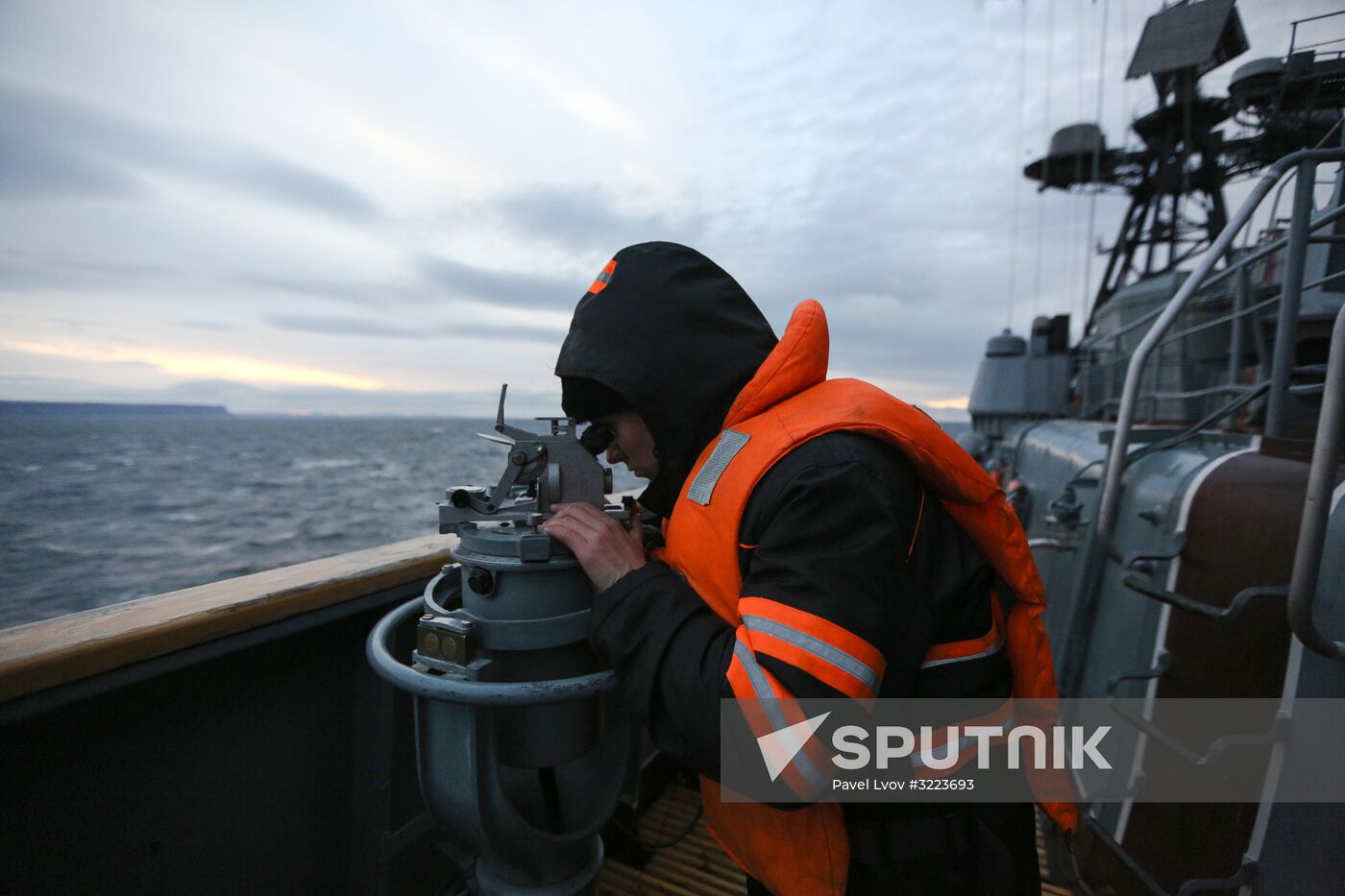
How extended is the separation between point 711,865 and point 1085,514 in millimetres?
2764

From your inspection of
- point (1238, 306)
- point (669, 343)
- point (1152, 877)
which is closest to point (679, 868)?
point (1152, 877)

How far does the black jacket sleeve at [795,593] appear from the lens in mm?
944

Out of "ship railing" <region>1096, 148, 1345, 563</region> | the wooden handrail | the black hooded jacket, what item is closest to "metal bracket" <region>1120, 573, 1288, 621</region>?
"ship railing" <region>1096, 148, 1345, 563</region>

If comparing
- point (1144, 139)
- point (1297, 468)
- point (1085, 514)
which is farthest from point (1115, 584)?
point (1144, 139)

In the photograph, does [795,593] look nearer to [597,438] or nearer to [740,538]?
[740,538]

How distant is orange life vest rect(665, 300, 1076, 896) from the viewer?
43.8 inches

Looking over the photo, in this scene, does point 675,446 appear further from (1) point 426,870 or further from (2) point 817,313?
(1) point 426,870

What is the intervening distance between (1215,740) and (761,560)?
6.00 feet

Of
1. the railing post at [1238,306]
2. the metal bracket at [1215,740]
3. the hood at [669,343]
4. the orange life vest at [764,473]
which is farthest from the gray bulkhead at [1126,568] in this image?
the hood at [669,343]

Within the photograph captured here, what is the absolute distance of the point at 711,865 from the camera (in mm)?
2537

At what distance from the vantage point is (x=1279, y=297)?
2.20 meters

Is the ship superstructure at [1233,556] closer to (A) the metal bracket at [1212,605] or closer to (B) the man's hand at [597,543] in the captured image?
(A) the metal bracket at [1212,605]

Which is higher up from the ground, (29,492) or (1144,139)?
(1144,139)

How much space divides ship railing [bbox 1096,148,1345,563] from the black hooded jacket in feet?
4.50
